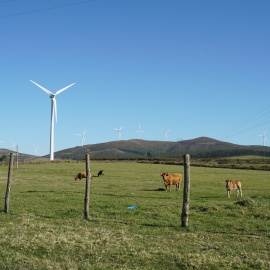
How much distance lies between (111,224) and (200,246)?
4667mm

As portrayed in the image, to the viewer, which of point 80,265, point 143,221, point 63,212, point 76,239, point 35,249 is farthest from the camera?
point 63,212

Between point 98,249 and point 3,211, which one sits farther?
point 3,211

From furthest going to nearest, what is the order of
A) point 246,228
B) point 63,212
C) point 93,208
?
point 93,208 → point 63,212 → point 246,228

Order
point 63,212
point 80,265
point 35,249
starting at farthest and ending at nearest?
point 63,212
point 35,249
point 80,265

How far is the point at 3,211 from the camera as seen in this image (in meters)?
17.5

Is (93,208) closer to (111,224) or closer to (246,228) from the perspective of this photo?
(111,224)

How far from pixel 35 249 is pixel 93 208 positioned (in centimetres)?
813

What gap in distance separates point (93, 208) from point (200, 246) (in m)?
8.77

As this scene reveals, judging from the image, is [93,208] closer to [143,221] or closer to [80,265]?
[143,221]

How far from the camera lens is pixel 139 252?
9.91 meters

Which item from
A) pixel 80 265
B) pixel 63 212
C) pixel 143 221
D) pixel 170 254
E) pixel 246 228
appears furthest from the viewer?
pixel 63 212

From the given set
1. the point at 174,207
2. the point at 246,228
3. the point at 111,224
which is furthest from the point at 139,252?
the point at 174,207

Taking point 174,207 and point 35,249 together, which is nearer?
point 35,249

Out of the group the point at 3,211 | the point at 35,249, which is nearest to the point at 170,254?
the point at 35,249
